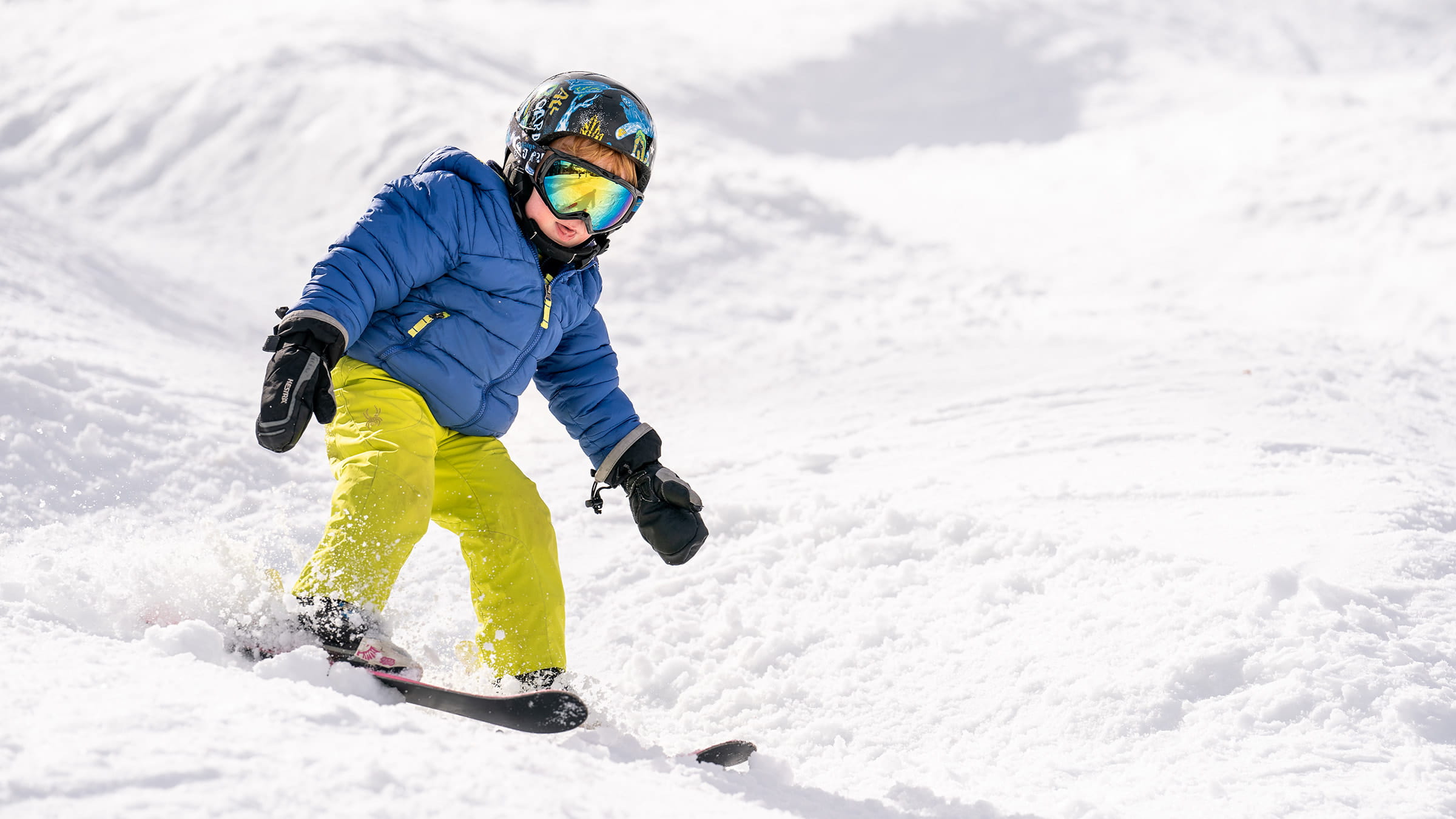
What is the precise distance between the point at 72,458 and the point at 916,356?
4.87 m

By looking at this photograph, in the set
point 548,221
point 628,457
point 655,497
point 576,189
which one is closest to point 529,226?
point 548,221

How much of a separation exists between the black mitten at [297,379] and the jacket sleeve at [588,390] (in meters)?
0.88

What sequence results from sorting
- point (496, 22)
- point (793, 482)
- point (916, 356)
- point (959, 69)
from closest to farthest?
1. point (793, 482)
2. point (916, 356)
3. point (496, 22)
4. point (959, 69)

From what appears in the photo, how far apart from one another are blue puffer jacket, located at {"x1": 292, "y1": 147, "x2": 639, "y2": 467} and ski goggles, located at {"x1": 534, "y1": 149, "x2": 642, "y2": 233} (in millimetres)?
118

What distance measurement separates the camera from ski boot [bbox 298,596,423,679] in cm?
231

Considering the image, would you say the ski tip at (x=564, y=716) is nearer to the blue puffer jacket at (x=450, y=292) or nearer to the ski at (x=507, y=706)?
the ski at (x=507, y=706)

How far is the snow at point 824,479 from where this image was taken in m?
2.15

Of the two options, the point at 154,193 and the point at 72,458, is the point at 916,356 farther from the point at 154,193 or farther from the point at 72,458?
the point at 154,193

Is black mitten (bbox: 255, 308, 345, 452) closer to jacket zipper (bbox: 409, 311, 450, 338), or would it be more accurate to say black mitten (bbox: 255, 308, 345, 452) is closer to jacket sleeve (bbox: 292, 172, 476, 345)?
jacket sleeve (bbox: 292, 172, 476, 345)

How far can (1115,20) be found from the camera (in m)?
22.4

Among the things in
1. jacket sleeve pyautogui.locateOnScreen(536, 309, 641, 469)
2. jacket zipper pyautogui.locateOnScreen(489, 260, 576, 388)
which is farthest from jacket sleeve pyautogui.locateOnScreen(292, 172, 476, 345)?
jacket sleeve pyautogui.locateOnScreen(536, 309, 641, 469)

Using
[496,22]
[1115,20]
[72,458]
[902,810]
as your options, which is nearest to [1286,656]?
[902,810]

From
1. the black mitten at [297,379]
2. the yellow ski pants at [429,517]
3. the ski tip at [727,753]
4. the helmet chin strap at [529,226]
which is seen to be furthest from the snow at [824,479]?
the helmet chin strap at [529,226]

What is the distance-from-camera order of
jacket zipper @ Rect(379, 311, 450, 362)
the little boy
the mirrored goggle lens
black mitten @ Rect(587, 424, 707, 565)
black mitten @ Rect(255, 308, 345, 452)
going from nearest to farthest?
black mitten @ Rect(255, 308, 345, 452) → the little boy → jacket zipper @ Rect(379, 311, 450, 362) → the mirrored goggle lens → black mitten @ Rect(587, 424, 707, 565)
